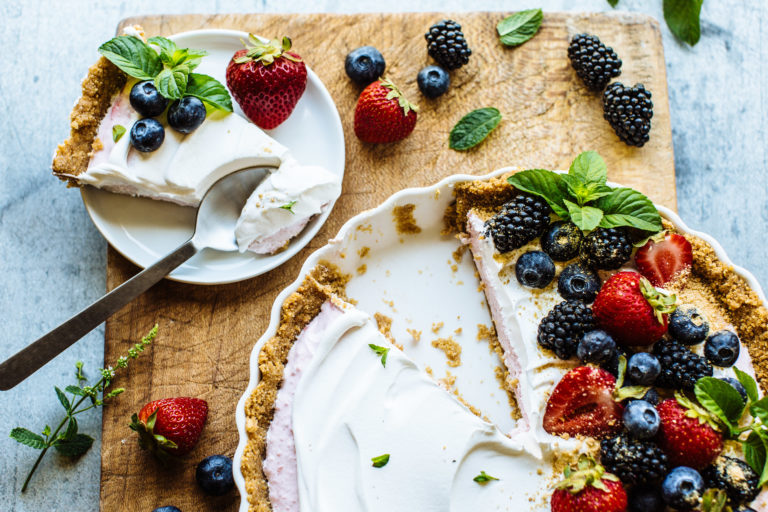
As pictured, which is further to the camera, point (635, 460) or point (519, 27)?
point (519, 27)

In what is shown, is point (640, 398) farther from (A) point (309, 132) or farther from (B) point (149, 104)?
(B) point (149, 104)

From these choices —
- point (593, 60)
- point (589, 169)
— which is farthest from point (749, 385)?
point (593, 60)

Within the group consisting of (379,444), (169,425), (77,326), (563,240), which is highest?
(563,240)

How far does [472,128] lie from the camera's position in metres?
3.78

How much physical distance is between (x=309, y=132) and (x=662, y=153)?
2008 mm

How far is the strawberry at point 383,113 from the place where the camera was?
3.54 meters

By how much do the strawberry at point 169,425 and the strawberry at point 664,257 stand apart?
2.32m

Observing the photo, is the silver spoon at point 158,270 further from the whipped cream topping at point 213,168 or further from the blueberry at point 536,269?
the blueberry at point 536,269

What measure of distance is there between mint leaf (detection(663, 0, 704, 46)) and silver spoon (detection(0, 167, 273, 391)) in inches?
104

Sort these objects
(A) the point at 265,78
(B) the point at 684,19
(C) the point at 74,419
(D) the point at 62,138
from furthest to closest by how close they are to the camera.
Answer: (B) the point at 684,19
(D) the point at 62,138
(C) the point at 74,419
(A) the point at 265,78

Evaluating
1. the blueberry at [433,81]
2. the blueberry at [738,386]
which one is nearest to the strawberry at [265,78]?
the blueberry at [433,81]

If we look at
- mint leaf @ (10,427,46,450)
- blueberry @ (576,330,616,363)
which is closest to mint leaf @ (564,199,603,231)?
blueberry @ (576,330,616,363)

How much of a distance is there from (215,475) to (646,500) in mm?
2010

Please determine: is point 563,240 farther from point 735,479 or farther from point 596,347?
point 735,479
